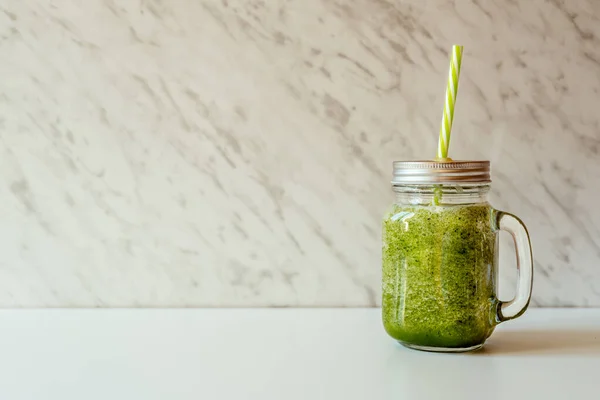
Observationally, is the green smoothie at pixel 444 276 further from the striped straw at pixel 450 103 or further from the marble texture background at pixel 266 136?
the marble texture background at pixel 266 136

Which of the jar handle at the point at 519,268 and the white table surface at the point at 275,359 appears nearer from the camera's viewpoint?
the white table surface at the point at 275,359

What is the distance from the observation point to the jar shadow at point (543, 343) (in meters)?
0.77

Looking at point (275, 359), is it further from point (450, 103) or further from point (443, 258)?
point (450, 103)

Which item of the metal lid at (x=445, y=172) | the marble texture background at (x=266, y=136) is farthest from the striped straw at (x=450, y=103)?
the marble texture background at (x=266, y=136)

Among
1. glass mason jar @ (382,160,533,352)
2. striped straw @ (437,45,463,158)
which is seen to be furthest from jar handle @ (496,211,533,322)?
striped straw @ (437,45,463,158)

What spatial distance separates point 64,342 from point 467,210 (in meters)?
0.57

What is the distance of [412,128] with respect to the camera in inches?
39.1

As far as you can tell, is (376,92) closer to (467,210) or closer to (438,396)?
(467,210)

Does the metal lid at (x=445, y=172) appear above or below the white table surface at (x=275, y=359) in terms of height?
above

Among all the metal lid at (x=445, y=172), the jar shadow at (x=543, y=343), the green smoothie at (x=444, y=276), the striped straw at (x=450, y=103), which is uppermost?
the striped straw at (x=450, y=103)

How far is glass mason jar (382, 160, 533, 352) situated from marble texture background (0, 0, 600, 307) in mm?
229

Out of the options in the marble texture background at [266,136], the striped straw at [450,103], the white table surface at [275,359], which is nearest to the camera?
the white table surface at [275,359]

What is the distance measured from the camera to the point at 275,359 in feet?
2.44

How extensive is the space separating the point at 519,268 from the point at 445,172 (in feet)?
0.62
